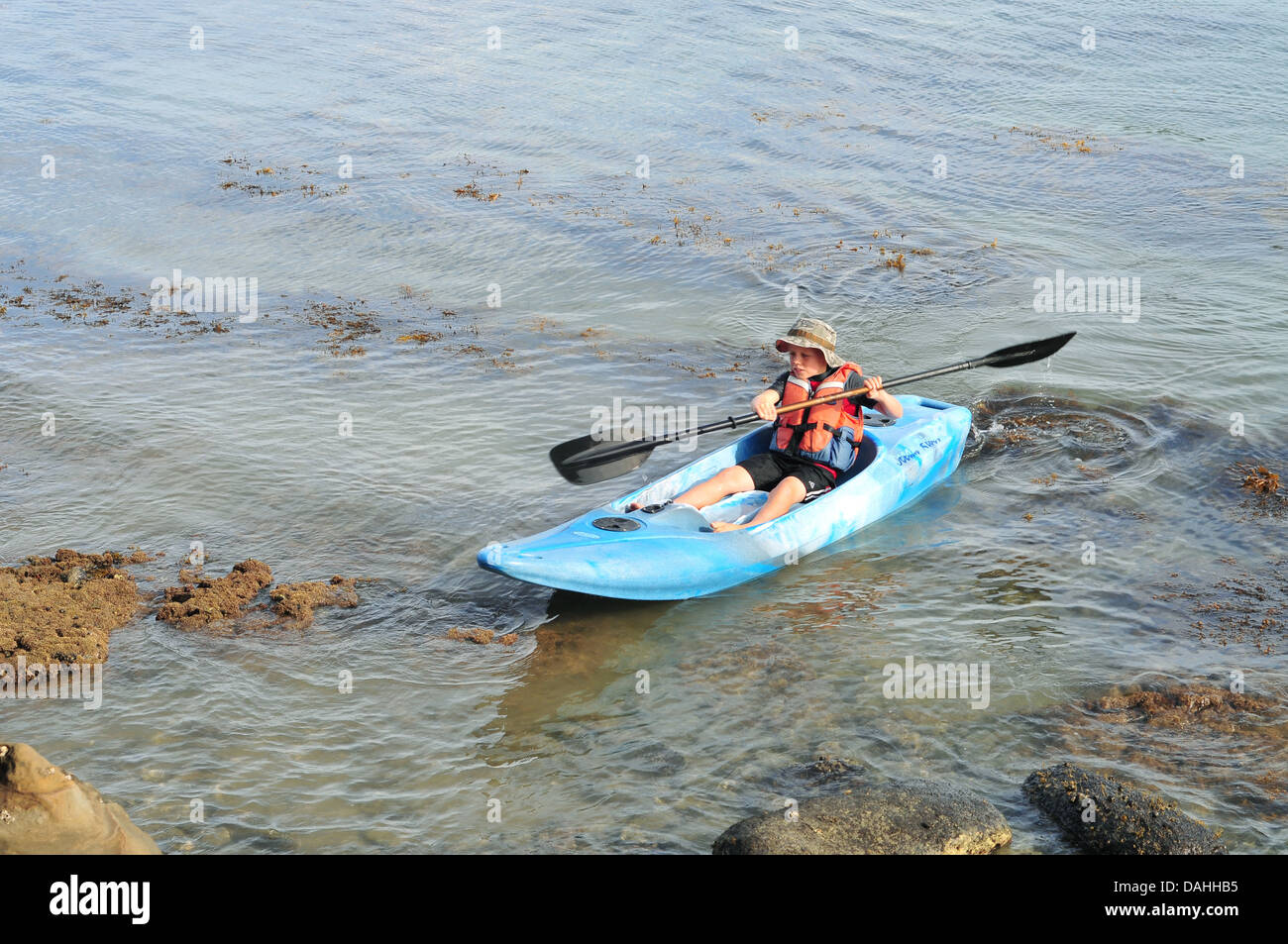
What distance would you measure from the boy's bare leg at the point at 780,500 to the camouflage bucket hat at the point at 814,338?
0.80 metres

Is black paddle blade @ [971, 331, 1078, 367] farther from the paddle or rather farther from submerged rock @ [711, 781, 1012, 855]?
submerged rock @ [711, 781, 1012, 855]

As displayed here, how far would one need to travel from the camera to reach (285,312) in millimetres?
11953

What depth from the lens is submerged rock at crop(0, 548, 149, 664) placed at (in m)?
6.21

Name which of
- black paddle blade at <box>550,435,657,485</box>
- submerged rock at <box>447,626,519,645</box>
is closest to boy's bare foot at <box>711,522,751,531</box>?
black paddle blade at <box>550,435,657,485</box>

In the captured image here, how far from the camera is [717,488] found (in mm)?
7379

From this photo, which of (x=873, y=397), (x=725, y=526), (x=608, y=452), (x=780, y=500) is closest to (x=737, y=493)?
(x=780, y=500)

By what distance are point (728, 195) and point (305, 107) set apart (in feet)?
28.5

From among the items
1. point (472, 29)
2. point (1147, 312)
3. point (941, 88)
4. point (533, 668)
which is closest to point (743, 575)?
point (533, 668)

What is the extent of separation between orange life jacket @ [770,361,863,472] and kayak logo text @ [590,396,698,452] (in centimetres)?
168

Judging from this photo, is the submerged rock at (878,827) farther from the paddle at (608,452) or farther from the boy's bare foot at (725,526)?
the paddle at (608,452)

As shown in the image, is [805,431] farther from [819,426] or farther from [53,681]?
[53,681]
